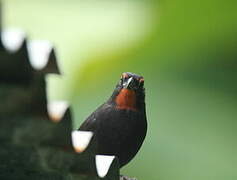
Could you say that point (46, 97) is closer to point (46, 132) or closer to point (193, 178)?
point (46, 132)

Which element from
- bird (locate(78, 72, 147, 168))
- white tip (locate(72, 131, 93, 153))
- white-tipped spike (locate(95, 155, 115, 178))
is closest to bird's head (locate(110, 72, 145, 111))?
bird (locate(78, 72, 147, 168))

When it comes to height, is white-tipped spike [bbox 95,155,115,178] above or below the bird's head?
above

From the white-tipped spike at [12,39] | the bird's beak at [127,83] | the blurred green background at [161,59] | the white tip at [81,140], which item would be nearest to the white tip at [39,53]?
the white-tipped spike at [12,39]

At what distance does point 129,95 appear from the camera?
375cm

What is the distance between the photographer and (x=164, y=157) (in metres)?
2.89

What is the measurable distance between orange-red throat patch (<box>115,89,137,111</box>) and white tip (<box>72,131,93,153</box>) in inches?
95.2

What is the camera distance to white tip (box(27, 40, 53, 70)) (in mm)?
1089

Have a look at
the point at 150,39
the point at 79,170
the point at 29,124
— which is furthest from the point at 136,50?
the point at 29,124

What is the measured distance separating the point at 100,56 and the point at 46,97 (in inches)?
72.5

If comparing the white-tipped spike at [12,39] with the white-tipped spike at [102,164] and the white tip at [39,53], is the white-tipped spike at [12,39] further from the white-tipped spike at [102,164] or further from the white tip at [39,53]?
the white-tipped spike at [102,164]

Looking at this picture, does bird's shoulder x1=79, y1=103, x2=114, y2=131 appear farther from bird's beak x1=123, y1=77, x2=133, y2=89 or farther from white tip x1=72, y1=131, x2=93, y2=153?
white tip x1=72, y1=131, x2=93, y2=153

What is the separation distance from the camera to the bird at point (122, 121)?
11.2 feet

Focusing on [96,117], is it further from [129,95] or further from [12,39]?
[12,39]

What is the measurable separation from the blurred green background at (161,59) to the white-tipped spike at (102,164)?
1314 mm
